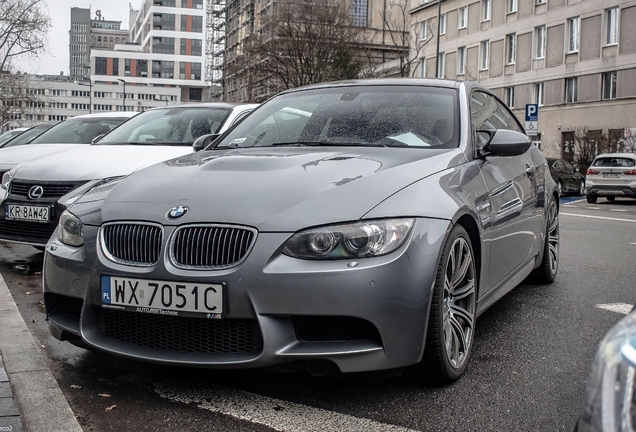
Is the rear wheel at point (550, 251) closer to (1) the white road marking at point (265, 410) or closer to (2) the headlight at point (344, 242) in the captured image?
(2) the headlight at point (344, 242)

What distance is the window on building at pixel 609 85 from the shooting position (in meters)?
39.5

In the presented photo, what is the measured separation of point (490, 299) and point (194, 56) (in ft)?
454

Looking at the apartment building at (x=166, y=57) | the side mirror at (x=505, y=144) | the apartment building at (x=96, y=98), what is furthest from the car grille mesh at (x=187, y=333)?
the apartment building at (x=166, y=57)

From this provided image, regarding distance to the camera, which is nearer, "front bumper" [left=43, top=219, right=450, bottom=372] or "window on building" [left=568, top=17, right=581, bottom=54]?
"front bumper" [left=43, top=219, right=450, bottom=372]

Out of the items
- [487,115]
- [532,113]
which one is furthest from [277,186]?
[532,113]

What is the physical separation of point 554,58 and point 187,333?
44.0 meters

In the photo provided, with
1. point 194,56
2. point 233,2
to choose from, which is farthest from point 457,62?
point 194,56

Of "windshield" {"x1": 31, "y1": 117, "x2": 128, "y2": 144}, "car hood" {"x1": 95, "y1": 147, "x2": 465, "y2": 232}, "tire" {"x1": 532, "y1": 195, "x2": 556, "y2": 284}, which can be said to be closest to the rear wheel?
"tire" {"x1": 532, "y1": 195, "x2": 556, "y2": 284}

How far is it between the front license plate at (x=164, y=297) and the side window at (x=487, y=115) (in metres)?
2.02

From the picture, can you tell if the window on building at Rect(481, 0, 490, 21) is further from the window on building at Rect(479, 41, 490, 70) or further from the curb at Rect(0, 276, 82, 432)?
the curb at Rect(0, 276, 82, 432)

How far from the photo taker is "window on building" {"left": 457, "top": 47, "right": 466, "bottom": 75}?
53.0 meters

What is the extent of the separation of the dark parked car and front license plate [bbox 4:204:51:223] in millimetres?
19740

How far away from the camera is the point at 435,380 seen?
335 cm

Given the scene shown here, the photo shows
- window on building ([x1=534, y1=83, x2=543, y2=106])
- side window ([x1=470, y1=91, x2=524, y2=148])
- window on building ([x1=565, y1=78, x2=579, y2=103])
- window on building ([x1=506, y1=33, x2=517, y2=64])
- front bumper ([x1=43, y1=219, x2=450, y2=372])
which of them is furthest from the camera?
window on building ([x1=506, y1=33, x2=517, y2=64])
